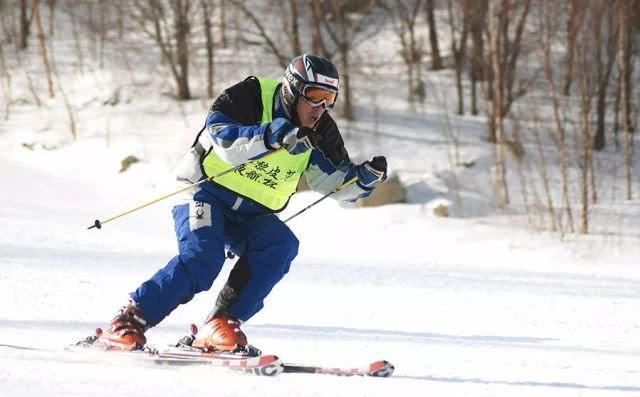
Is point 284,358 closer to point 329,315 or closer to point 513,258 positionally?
point 329,315

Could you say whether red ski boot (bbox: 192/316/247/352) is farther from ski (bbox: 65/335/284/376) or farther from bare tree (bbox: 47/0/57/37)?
bare tree (bbox: 47/0/57/37)

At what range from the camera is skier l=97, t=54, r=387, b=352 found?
3.76 metres

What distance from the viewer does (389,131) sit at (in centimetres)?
1677

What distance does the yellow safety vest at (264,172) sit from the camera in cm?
399

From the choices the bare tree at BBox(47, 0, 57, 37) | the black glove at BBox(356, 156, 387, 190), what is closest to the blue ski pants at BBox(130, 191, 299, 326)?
the black glove at BBox(356, 156, 387, 190)

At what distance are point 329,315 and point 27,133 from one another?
1211cm

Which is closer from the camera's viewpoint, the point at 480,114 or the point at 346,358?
the point at 346,358

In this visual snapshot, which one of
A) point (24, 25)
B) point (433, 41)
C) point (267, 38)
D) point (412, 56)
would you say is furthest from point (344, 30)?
point (24, 25)

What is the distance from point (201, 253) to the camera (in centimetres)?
382

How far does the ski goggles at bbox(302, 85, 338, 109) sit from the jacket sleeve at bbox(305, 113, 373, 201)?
0.16 meters

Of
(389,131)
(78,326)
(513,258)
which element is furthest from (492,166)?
(78,326)

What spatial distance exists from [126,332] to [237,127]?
0.91 m

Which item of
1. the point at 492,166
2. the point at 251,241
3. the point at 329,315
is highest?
the point at 251,241

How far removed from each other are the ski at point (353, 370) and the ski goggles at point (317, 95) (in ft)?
3.53
